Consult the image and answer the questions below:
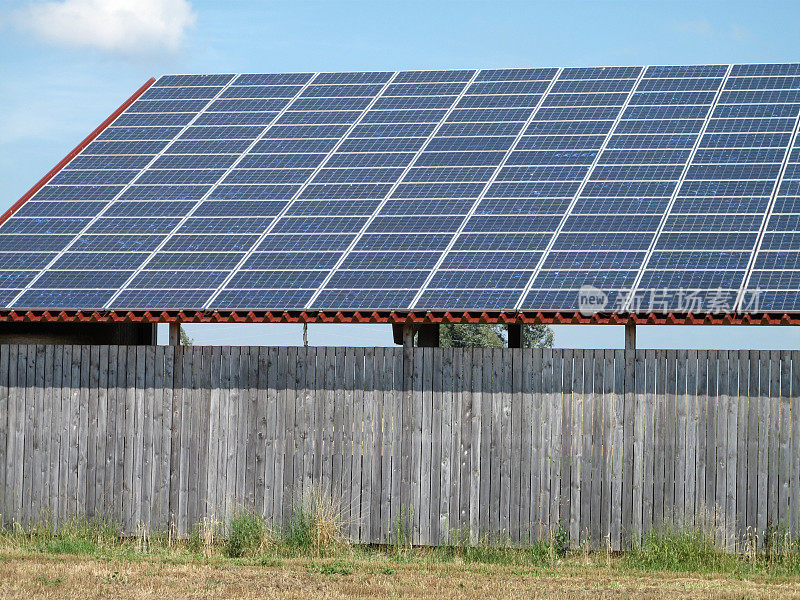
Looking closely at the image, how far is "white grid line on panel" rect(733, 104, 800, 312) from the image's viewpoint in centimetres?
1394

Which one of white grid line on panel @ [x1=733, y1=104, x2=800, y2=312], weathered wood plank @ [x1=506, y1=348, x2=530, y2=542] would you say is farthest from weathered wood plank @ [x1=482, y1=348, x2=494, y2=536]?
white grid line on panel @ [x1=733, y1=104, x2=800, y2=312]

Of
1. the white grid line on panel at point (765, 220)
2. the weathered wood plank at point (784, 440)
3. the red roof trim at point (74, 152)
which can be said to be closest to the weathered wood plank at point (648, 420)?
the white grid line on panel at point (765, 220)

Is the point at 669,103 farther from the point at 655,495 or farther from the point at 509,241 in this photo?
the point at 655,495

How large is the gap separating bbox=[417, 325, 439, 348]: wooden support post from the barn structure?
0.04 metres

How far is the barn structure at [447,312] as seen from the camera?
1395cm

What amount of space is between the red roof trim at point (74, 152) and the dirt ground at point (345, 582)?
22.2ft

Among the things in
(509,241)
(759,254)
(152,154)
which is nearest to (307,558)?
(509,241)

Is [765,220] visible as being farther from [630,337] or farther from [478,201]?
[478,201]

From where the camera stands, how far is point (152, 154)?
65.2 feet

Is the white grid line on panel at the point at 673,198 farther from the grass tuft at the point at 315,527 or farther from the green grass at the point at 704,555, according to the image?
the grass tuft at the point at 315,527

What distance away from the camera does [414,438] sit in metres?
14.5

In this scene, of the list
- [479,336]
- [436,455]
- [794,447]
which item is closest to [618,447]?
→ [794,447]

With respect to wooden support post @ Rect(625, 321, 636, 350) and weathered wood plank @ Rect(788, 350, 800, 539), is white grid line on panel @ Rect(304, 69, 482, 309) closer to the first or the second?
wooden support post @ Rect(625, 321, 636, 350)

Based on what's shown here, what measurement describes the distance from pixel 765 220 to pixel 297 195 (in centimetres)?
731
